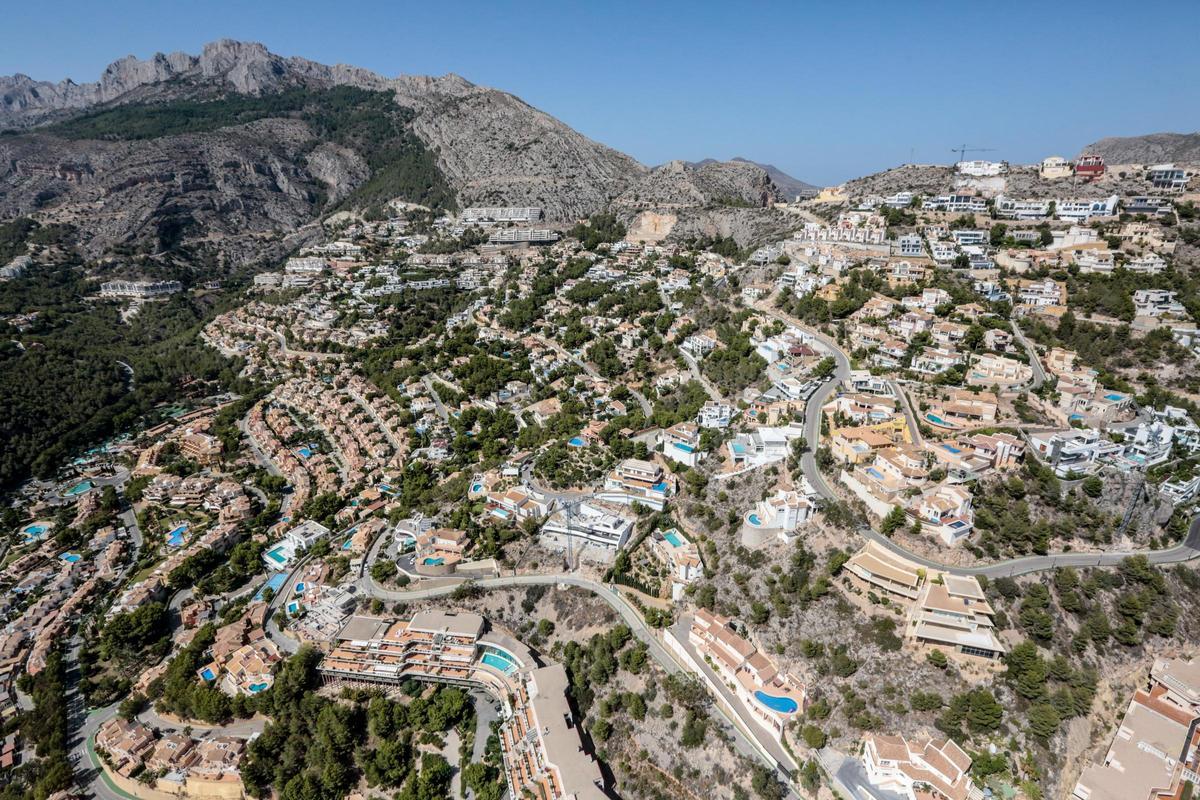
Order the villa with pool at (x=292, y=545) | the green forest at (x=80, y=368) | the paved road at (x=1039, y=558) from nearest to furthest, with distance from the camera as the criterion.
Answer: the paved road at (x=1039, y=558)
the villa with pool at (x=292, y=545)
the green forest at (x=80, y=368)

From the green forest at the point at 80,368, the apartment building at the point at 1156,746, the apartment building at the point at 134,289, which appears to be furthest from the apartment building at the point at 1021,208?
the apartment building at the point at 134,289

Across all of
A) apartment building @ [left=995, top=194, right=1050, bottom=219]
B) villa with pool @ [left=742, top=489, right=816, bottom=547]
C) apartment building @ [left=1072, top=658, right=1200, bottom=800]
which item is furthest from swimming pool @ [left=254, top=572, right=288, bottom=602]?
apartment building @ [left=995, top=194, right=1050, bottom=219]

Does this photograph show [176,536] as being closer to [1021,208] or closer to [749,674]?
[749,674]

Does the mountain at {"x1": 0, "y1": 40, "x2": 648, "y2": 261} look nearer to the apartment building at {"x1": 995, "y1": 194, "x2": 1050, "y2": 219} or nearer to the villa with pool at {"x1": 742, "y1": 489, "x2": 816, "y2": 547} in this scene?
the apartment building at {"x1": 995, "y1": 194, "x2": 1050, "y2": 219}

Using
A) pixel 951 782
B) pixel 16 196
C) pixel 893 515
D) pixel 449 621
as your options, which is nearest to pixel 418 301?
pixel 449 621

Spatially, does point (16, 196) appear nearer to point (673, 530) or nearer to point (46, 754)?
point (46, 754)

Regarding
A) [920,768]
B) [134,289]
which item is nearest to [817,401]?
[920,768]

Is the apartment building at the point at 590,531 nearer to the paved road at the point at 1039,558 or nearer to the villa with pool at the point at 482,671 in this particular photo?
the villa with pool at the point at 482,671
